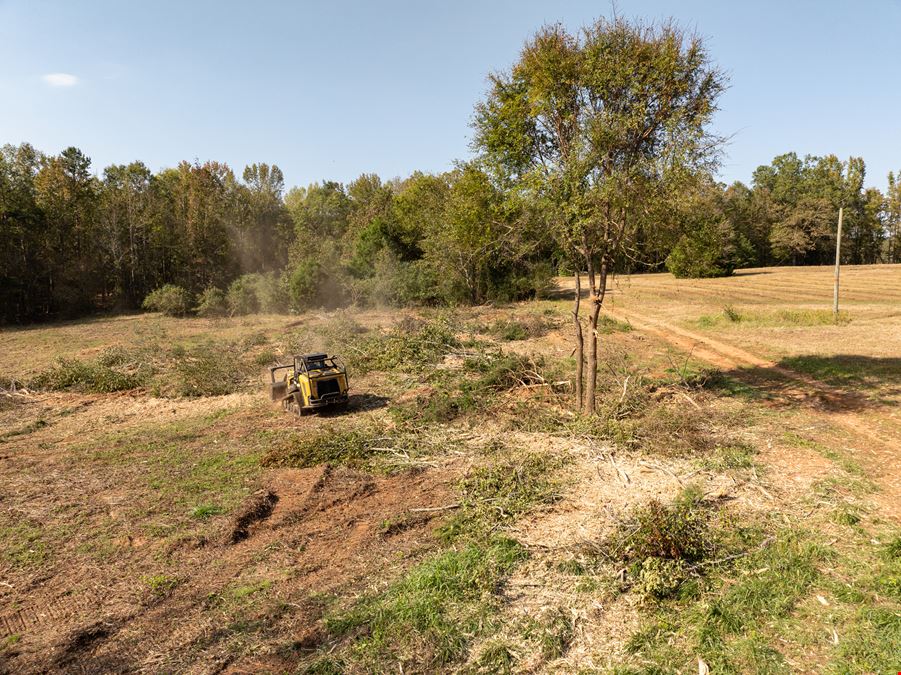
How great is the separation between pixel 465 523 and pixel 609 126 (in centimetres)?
806

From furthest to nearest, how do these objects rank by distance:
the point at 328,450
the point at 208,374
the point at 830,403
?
1. the point at 208,374
2. the point at 830,403
3. the point at 328,450

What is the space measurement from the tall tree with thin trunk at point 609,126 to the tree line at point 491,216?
41 millimetres

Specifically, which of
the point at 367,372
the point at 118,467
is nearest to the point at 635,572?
the point at 118,467

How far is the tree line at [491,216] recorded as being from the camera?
35.5ft

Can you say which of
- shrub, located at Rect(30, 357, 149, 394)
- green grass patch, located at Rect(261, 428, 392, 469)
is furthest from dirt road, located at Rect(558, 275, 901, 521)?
shrub, located at Rect(30, 357, 149, 394)

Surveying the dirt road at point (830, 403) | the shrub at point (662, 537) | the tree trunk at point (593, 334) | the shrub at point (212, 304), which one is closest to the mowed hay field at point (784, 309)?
the tree trunk at point (593, 334)

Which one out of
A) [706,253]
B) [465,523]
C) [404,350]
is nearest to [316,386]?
[404,350]

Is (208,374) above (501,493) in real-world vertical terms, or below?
above

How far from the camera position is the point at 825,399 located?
1291 cm

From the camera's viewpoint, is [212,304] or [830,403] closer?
[830,403]

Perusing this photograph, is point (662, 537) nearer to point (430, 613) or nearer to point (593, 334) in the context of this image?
point (430, 613)

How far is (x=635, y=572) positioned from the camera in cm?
615

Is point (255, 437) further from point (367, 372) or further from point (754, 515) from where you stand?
point (754, 515)

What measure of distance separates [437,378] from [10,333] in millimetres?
29762
